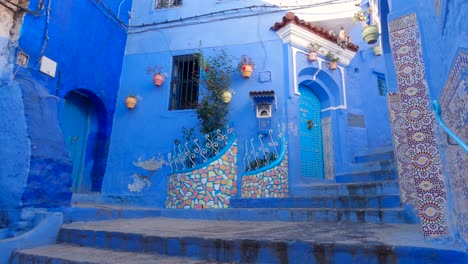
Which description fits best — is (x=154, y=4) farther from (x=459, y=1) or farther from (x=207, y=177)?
(x=459, y=1)

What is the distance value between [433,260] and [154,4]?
873 cm

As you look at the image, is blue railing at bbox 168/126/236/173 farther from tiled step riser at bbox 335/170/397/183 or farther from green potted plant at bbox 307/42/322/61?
green potted plant at bbox 307/42/322/61

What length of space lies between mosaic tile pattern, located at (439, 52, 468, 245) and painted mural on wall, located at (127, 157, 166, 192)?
6.04 meters

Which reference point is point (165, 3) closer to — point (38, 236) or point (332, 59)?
point (332, 59)

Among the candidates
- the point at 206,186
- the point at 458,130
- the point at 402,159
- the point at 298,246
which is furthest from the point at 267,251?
the point at 206,186

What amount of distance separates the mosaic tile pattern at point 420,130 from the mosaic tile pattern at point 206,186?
12.9 ft

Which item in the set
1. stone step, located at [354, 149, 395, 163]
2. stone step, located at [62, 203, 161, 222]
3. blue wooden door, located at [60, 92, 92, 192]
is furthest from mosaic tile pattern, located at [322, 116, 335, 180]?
blue wooden door, located at [60, 92, 92, 192]

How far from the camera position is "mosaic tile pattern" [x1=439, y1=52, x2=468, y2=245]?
4.60ft

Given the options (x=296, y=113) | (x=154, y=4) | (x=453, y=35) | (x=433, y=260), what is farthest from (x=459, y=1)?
(x=154, y=4)

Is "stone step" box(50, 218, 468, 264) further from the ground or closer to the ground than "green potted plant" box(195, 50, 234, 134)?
closer to the ground

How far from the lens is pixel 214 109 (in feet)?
22.3

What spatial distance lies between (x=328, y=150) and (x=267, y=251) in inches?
215

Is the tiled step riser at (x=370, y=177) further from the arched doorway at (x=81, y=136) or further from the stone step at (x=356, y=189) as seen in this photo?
the arched doorway at (x=81, y=136)

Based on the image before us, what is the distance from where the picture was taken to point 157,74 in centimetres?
766
